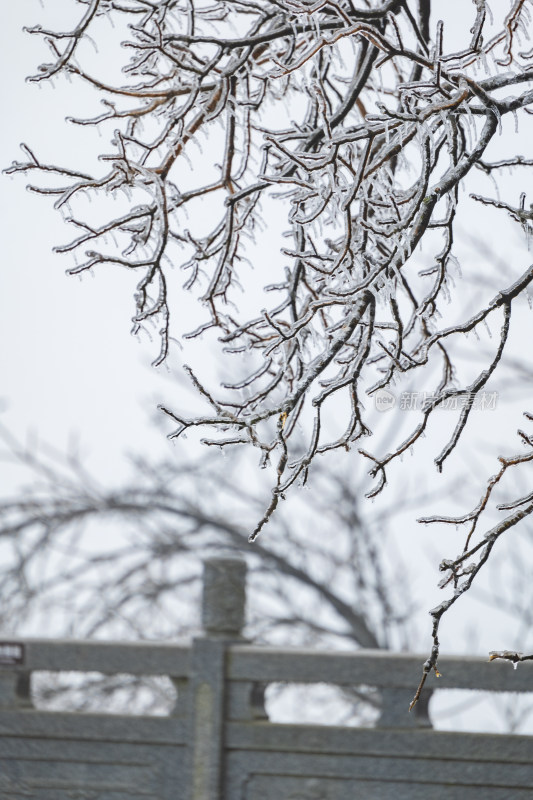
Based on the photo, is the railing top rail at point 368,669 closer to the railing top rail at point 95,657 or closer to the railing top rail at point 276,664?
the railing top rail at point 276,664

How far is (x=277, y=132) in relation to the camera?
2.37 metres

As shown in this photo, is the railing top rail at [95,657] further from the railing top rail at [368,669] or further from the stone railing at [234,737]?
the railing top rail at [368,669]

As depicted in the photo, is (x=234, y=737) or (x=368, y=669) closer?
(x=368, y=669)

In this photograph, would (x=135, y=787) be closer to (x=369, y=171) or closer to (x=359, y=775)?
(x=359, y=775)

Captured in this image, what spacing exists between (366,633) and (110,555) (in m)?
2.03

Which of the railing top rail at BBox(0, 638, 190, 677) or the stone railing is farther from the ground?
the railing top rail at BBox(0, 638, 190, 677)

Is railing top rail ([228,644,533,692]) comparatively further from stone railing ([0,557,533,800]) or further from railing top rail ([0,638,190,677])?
railing top rail ([0,638,190,677])

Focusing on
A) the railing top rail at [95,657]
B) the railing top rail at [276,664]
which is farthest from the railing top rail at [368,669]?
the railing top rail at [95,657]

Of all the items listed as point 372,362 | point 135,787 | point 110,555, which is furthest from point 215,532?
point 372,362

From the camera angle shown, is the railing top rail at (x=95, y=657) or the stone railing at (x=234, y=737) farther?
the railing top rail at (x=95, y=657)

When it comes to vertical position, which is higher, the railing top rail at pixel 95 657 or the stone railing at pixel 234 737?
the railing top rail at pixel 95 657

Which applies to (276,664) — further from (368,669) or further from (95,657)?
(95,657)

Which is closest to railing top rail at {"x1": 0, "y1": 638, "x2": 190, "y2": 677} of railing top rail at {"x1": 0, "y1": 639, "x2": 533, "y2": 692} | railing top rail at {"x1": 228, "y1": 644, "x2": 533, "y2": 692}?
railing top rail at {"x1": 0, "y1": 639, "x2": 533, "y2": 692}

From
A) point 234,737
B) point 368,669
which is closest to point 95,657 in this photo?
point 234,737
